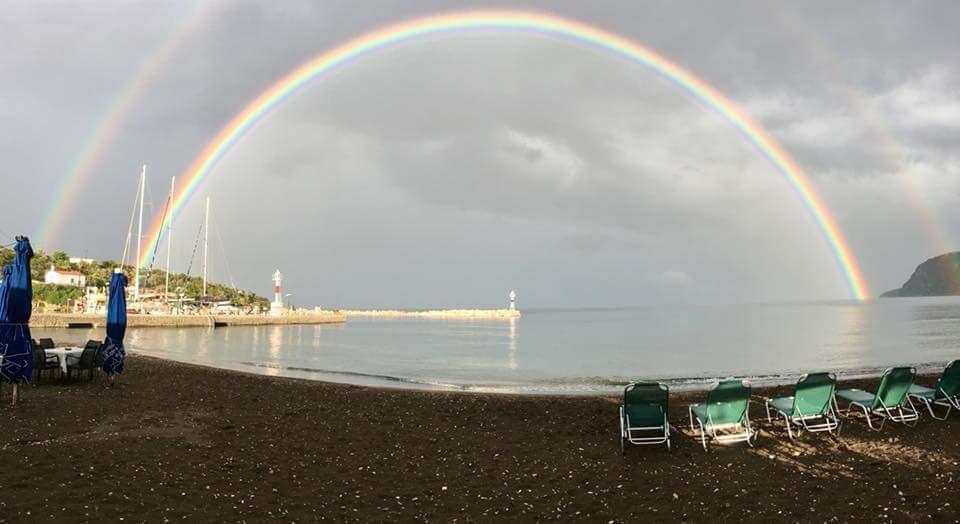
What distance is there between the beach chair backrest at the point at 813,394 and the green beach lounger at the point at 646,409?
5.95ft

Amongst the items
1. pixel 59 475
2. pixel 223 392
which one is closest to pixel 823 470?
pixel 59 475

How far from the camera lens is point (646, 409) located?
7.54 metres

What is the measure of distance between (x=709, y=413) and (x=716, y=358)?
25895 mm

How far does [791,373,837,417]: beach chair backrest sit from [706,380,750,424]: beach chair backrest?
0.91 m

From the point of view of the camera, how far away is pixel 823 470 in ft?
20.9

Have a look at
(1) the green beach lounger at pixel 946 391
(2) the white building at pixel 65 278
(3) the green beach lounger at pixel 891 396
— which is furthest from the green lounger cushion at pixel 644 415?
(2) the white building at pixel 65 278

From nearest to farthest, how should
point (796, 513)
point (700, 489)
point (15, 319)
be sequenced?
1. point (796, 513)
2. point (700, 489)
3. point (15, 319)

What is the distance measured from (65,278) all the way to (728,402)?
387ft

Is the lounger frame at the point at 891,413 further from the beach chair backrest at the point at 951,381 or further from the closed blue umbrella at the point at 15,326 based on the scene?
the closed blue umbrella at the point at 15,326

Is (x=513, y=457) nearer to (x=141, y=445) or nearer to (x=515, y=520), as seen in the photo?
(x=515, y=520)

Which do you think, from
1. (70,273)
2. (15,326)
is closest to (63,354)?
(15,326)

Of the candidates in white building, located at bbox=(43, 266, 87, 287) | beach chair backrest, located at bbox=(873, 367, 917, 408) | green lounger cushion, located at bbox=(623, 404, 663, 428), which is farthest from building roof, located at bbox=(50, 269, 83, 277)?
beach chair backrest, located at bbox=(873, 367, 917, 408)

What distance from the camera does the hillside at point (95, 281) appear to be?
79875 millimetres

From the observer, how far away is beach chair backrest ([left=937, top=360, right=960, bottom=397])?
866 centimetres
